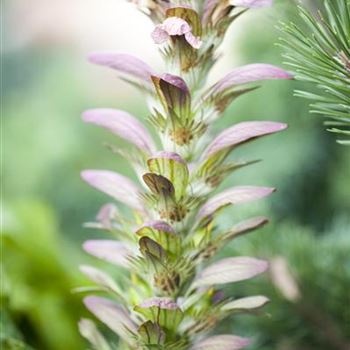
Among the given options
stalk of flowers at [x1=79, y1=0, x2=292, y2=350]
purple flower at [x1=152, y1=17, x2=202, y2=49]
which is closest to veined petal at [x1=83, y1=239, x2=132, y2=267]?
stalk of flowers at [x1=79, y1=0, x2=292, y2=350]

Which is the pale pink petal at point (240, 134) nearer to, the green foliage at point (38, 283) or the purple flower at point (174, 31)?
the purple flower at point (174, 31)

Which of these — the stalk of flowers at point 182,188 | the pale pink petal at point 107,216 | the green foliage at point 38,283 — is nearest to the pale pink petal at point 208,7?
the stalk of flowers at point 182,188

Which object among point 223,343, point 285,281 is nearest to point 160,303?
point 223,343

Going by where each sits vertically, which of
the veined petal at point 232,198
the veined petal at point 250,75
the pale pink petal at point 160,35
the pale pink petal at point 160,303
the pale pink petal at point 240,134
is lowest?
the pale pink petal at point 160,303

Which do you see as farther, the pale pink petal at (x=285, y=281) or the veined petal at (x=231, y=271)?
the pale pink petal at (x=285, y=281)

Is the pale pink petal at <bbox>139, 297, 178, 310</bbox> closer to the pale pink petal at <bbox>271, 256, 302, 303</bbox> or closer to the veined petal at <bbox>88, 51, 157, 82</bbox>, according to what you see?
the veined petal at <bbox>88, 51, 157, 82</bbox>
